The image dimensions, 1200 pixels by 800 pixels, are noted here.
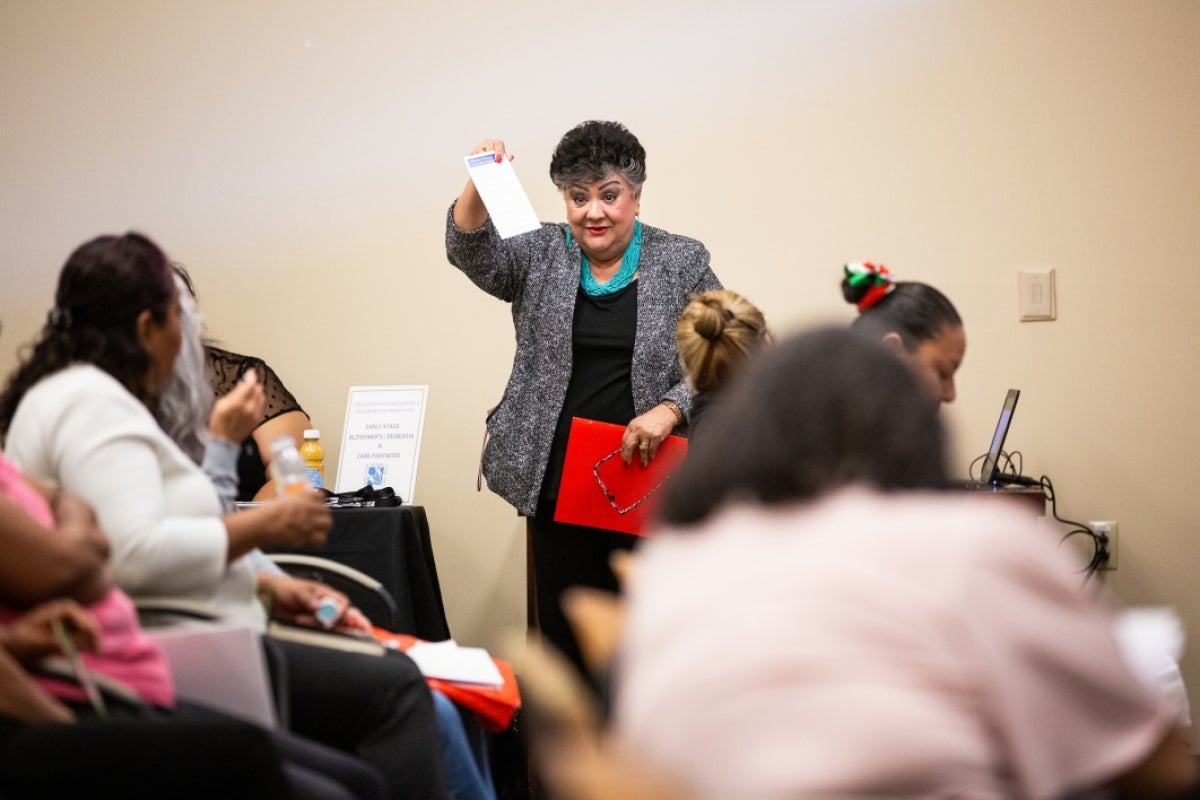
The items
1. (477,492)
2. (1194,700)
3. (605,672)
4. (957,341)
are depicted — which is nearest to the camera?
(605,672)

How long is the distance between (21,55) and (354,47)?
1.24 m

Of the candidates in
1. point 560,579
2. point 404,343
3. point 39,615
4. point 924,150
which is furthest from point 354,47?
point 39,615

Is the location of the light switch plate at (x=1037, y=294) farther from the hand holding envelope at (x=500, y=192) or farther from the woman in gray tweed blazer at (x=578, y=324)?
the hand holding envelope at (x=500, y=192)

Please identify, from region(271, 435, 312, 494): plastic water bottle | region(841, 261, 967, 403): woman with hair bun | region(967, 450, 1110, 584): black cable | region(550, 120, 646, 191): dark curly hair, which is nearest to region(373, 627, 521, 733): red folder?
region(271, 435, 312, 494): plastic water bottle

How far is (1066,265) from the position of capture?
3.94 meters

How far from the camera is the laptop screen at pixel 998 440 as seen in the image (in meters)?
3.62

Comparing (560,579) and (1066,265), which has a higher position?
(1066,265)

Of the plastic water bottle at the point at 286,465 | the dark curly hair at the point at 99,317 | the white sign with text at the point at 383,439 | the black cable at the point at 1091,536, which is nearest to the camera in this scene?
the dark curly hair at the point at 99,317

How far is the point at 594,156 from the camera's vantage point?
120 inches

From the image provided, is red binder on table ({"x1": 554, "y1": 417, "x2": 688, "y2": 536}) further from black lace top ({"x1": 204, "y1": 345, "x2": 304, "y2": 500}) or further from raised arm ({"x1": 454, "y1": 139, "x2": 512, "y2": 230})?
black lace top ({"x1": 204, "y1": 345, "x2": 304, "y2": 500})

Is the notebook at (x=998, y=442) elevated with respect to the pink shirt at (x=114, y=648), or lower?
elevated

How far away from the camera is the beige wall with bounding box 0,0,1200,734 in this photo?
390 cm

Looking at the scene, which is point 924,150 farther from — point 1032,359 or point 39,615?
point 39,615

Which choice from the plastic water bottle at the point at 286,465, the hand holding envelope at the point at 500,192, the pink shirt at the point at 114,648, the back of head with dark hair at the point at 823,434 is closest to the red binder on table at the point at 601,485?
the hand holding envelope at the point at 500,192
